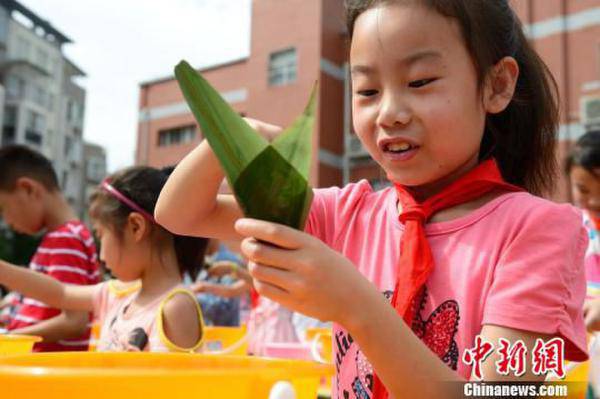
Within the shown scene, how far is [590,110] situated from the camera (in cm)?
928

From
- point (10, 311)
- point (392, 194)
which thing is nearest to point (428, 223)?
point (392, 194)

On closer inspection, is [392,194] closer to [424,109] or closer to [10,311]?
[424,109]

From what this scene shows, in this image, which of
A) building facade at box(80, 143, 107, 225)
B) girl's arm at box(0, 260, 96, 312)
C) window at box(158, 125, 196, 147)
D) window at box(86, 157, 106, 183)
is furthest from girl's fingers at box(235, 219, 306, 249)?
window at box(86, 157, 106, 183)

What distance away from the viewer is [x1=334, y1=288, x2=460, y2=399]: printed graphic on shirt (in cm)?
76

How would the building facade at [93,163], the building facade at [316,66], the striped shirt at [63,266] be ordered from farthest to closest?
1. the building facade at [93,163]
2. the building facade at [316,66]
3. the striped shirt at [63,266]

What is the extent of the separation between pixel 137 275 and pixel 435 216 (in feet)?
3.85

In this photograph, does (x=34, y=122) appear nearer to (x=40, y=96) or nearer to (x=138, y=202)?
(x=40, y=96)

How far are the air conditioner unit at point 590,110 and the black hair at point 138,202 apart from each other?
8.83 metres

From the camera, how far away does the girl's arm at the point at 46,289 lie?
1.47 m

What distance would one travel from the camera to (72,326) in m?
2.15

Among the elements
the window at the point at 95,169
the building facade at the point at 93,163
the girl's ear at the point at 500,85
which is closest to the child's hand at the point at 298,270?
the girl's ear at the point at 500,85

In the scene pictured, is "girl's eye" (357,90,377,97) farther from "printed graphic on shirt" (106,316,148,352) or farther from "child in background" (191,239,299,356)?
"child in background" (191,239,299,356)

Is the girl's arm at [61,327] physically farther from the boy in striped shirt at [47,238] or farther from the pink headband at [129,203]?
the pink headband at [129,203]

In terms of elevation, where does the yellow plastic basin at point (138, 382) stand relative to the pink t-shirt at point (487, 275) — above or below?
below
